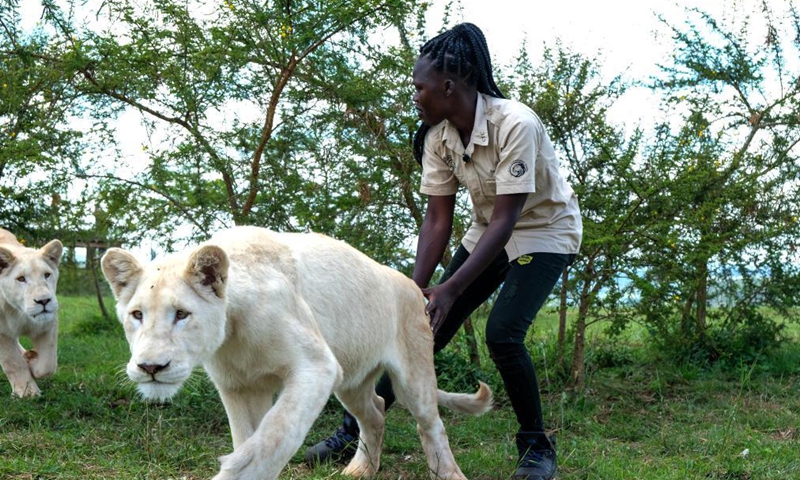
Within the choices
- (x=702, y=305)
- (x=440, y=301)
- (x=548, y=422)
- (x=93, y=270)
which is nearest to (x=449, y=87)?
(x=440, y=301)

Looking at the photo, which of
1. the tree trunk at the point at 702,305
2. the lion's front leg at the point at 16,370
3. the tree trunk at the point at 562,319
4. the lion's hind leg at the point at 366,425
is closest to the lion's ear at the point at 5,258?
the lion's front leg at the point at 16,370

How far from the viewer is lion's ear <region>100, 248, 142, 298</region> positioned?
3.73 metres

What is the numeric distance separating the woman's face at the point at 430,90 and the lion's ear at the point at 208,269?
5.45ft

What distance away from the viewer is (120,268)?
3.75 m

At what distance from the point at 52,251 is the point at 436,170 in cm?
381

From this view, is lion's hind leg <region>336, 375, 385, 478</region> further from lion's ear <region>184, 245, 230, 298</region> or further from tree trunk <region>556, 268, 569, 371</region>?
tree trunk <region>556, 268, 569, 371</region>

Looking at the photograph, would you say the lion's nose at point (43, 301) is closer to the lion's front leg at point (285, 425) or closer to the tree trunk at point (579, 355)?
the lion's front leg at point (285, 425)

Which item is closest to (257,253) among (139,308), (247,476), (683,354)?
(139,308)

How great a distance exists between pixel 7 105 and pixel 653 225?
547cm

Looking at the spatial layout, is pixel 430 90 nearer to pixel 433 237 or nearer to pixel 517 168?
pixel 517 168

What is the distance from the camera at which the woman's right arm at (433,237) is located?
17.4ft

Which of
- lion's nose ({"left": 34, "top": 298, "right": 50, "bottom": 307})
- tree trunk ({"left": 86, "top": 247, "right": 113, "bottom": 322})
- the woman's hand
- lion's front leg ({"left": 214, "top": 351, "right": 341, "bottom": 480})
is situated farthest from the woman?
tree trunk ({"left": 86, "top": 247, "right": 113, "bottom": 322})

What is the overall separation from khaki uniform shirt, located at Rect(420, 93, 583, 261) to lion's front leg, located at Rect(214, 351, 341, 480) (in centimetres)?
145

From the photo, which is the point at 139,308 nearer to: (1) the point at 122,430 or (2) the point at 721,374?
(1) the point at 122,430
